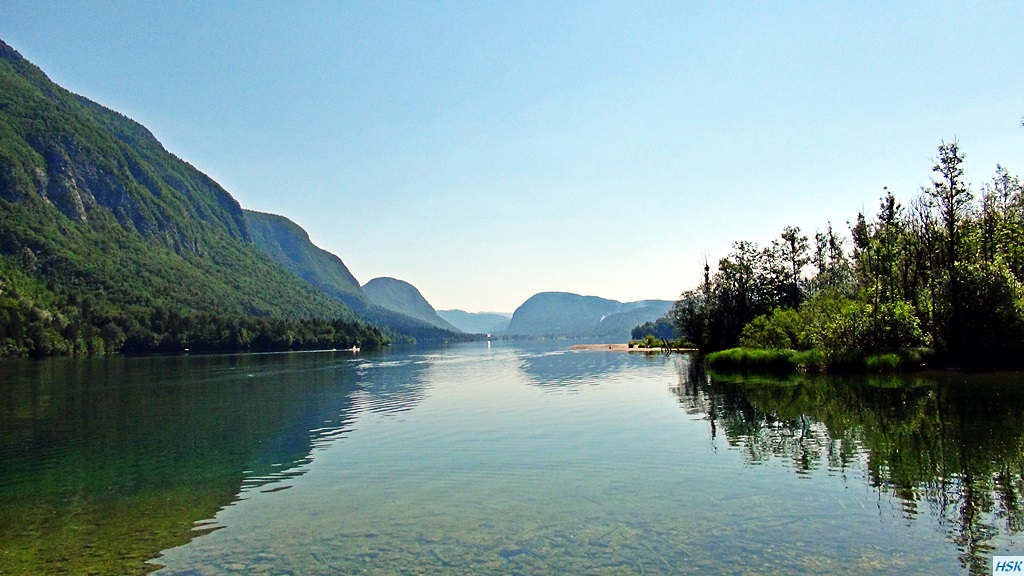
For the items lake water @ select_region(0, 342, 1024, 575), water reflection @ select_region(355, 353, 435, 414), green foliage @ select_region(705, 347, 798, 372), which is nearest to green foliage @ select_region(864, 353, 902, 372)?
green foliage @ select_region(705, 347, 798, 372)

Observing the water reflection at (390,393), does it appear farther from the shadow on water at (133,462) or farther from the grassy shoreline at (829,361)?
the grassy shoreline at (829,361)

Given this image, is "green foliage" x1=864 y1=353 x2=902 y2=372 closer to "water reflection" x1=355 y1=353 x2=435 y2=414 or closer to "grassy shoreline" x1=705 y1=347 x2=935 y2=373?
"grassy shoreline" x1=705 y1=347 x2=935 y2=373

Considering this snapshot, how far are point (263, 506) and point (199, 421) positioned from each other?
25.4m

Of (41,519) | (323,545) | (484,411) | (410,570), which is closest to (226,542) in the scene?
(323,545)

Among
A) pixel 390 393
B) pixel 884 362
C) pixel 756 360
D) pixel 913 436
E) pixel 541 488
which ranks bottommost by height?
pixel 390 393

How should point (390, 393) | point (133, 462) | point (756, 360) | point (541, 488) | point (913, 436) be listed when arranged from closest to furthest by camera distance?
point (541, 488) → point (913, 436) → point (133, 462) → point (390, 393) → point (756, 360)

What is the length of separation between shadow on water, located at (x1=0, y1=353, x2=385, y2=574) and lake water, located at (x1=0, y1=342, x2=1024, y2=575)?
136 mm

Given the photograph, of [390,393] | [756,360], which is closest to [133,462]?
[390,393]

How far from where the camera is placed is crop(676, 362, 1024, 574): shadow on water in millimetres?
16016

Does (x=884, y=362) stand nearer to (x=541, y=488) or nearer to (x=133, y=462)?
(x=541, y=488)

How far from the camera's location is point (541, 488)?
21.2 metres

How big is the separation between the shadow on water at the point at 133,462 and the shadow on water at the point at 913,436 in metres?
19.4

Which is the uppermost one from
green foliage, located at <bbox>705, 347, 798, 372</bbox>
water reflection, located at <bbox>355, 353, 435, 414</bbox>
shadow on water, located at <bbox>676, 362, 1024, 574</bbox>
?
green foliage, located at <bbox>705, 347, 798, 372</bbox>

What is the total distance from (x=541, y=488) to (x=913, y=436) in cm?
1618
